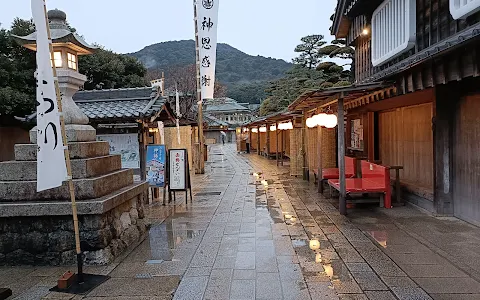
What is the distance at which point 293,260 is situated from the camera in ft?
20.2

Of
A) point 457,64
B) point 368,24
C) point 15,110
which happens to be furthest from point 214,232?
point 15,110

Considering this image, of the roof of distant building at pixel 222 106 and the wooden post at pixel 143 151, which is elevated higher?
the roof of distant building at pixel 222 106

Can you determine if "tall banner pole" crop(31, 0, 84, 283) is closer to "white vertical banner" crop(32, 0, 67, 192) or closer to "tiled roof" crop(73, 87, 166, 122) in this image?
"white vertical banner" crop(32, 0, 67, 192)

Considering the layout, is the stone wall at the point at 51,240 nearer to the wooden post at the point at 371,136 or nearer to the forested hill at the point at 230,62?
the wooden post at the point at 371,136

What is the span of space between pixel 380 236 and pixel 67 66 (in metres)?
6.78

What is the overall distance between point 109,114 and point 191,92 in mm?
27098

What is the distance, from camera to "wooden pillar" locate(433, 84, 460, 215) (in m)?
8.51

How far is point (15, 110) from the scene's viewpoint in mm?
19344

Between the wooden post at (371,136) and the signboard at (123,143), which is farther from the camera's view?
the wooden post at (371,136)

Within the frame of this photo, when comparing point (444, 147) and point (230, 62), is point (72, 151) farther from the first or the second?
point (230, 62)

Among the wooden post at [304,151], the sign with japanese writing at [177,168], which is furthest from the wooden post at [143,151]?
the wooden post at [304,151]

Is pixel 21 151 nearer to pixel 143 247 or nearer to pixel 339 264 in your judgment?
pixel 143 247

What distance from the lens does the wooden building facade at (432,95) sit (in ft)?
20.4

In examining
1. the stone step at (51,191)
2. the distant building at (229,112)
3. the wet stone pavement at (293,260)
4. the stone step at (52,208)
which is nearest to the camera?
the wet stone pavement at (293,260)
